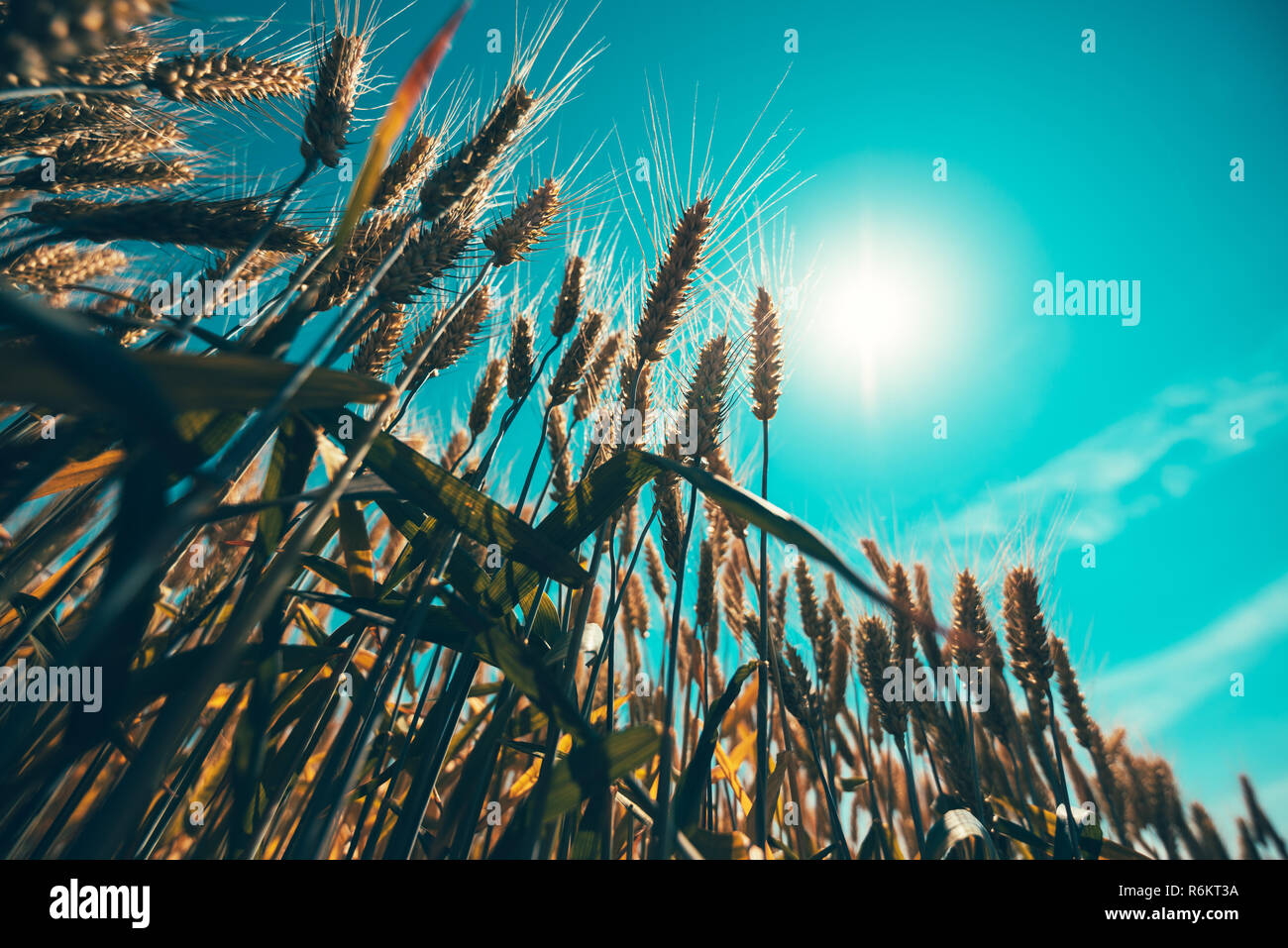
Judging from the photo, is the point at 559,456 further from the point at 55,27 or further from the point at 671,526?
the point at 55,27

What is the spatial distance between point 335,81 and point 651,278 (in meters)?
1.08

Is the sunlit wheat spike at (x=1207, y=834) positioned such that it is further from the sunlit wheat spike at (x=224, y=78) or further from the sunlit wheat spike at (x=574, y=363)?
the sunlit wheat spike at (x=224, y=78)

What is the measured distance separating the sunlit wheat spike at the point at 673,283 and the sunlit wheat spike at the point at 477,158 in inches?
22.7

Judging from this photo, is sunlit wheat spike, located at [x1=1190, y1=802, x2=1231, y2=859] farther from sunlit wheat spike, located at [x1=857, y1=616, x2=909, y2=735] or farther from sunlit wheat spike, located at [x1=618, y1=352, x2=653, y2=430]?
sunlit wheat spike, located at [x1=618, y1=352, x2=653, y2=430]

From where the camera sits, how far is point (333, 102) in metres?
1.59

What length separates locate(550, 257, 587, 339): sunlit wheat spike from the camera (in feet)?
5.96

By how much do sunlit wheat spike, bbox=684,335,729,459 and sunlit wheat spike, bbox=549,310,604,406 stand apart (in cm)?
36

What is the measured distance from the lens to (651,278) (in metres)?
1.68

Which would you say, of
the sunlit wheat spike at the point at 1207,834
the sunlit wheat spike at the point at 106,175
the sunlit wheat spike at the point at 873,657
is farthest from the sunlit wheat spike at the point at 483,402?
the sunlit wheat spike at the point at 1207,834

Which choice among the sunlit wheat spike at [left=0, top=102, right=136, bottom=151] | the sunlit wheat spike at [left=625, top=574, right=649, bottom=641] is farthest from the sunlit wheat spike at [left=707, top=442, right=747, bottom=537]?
the sunlit wheat spike at [left=0, top=102, right=136, bottom=151]

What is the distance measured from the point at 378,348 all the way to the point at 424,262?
0.42m

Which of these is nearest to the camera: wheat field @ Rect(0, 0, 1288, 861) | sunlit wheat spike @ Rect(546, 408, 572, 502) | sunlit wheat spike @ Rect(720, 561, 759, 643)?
wheat field @ Rect(0, 0, 1288, 861)
